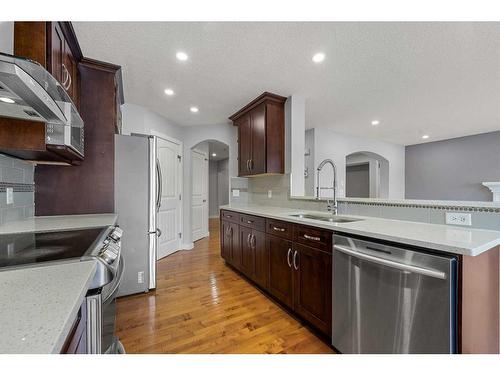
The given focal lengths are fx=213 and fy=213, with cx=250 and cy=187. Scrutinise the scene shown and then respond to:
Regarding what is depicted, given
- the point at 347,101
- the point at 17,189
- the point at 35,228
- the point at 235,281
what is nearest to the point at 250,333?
the point at 235,281

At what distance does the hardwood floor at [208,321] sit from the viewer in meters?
1.54

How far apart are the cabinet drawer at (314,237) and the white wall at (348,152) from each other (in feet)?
10.1

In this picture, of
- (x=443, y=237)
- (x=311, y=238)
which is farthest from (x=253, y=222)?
(x=443, y=237)

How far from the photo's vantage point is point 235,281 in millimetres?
2650

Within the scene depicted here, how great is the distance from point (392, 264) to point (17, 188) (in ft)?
8.80

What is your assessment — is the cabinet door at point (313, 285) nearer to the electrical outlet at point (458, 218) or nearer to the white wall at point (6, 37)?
the electrical outlet at point (458, 218)

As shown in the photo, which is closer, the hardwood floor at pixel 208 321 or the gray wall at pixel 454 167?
the hardwood floor at pixel 208 321

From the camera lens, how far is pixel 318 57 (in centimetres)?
208

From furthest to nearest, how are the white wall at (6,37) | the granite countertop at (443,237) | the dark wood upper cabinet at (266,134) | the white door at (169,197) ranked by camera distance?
the white door at (169,197) → the dark wood upper cabinet at (266,134) → the white wall at (6,37) → the granite countertop at (443,237)

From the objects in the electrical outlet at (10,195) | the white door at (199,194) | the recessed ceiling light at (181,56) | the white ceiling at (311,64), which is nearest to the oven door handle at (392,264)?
the white ceiling at (311,64)

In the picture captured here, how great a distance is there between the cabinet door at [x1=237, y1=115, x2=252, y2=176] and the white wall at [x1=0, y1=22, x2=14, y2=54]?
244 centimetres

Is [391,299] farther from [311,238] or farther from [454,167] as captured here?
[454,167]

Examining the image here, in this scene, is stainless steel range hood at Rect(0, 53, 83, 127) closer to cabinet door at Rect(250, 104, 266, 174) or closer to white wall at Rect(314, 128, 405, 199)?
cabinet door at Rect(250, 104, 266, 174)

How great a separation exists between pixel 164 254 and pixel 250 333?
7.89 feet
